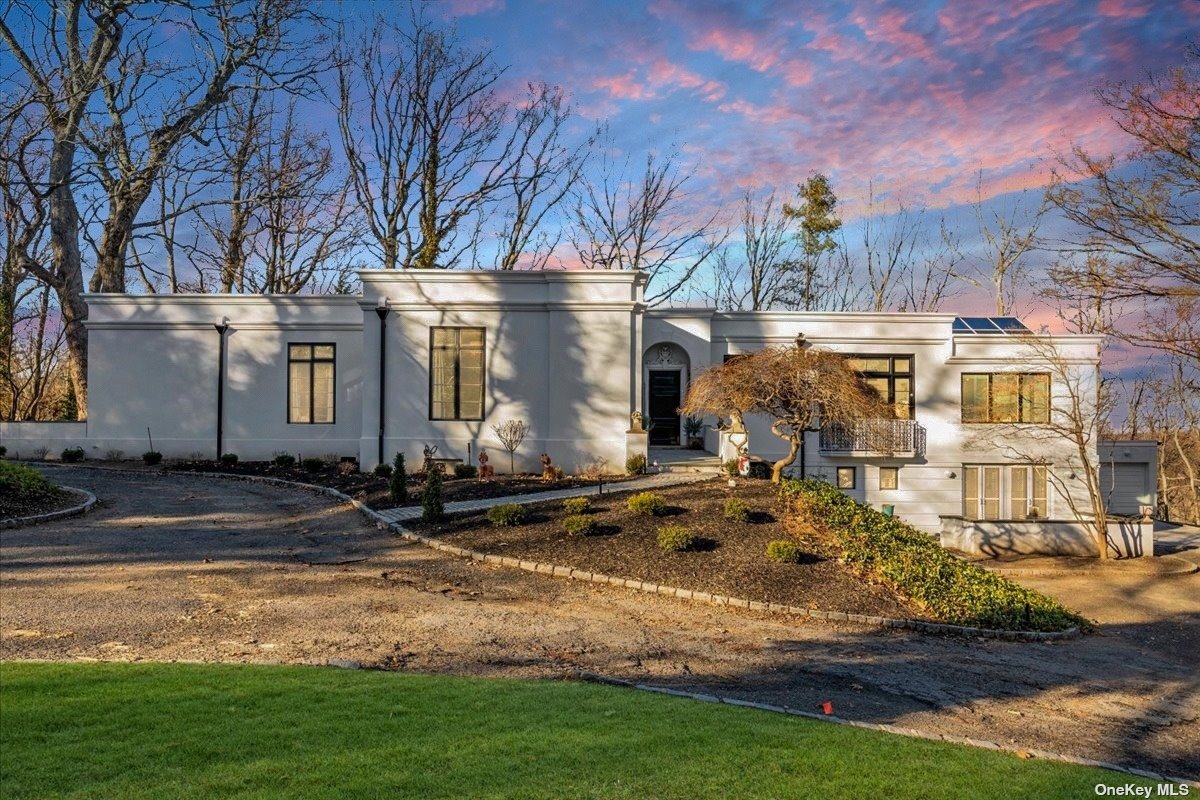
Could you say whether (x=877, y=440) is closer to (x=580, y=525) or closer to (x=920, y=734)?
(x=580, y=525)

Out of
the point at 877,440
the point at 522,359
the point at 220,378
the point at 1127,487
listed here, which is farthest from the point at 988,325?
the point at 220,378

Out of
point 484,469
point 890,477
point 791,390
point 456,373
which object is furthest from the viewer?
point 890,477

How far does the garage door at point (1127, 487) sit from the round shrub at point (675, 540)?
20.2 m

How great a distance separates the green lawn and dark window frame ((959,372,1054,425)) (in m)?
19.5

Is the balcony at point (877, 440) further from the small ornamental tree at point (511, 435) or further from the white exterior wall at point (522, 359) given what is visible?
the small ornamental tree at point (511, 435)

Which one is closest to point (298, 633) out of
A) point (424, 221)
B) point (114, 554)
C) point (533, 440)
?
point (114, 554)

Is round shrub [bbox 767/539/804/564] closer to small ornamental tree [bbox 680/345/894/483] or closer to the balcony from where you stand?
small ornamental tree [bbox 680/345/894/483]

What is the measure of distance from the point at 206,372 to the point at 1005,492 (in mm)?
23142

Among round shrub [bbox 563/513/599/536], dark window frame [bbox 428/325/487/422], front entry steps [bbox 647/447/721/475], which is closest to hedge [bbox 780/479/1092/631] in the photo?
round shrub [bbox 563/513/599/536]

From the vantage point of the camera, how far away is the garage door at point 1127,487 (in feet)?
83.4

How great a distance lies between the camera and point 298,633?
7.55m

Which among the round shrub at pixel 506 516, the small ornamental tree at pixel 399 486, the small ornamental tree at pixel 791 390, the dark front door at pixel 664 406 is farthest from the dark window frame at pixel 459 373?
the round shrub at pixel 506 516

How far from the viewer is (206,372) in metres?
21.0

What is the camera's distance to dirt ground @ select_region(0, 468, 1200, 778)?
6.74 metres
